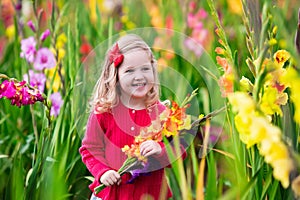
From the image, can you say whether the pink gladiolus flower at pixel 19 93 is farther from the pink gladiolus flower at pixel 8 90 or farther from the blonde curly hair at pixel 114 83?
the blonde curly hair at pixel 114 83

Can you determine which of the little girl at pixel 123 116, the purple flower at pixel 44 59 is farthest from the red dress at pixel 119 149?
the purple flower at pixel 44 59

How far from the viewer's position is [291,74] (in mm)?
708

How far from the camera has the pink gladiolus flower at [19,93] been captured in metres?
1.30

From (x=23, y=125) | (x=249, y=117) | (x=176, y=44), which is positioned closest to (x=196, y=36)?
(x=176, y=44)

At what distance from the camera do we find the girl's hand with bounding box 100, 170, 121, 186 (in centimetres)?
121

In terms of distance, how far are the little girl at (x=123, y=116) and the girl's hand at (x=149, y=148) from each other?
3cm

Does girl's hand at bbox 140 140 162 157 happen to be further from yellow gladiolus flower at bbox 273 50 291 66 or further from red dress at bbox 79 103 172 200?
yellow gladiolus flower at bbox 273 50 291 66

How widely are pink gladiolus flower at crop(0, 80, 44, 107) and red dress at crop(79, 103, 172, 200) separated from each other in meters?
0.14

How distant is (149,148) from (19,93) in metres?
0.33

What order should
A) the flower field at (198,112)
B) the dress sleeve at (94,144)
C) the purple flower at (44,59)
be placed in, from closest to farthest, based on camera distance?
the flower field at (198,112) → the dress sleeve at (94,144) → the purple flower at (44,59)

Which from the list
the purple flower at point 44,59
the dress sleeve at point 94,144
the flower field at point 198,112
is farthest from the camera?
the purple flower at point 44,59

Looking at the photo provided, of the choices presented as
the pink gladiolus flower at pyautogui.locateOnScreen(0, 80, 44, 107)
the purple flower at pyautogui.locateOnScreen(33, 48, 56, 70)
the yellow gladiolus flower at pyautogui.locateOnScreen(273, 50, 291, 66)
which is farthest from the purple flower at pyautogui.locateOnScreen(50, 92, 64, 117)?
the yellow gladiolus flower at pyautogui.locateOnScreen(273, 50, 291, 66)

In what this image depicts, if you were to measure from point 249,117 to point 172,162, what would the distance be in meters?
0.46

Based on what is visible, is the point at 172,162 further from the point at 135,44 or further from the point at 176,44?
the point at 176,44
